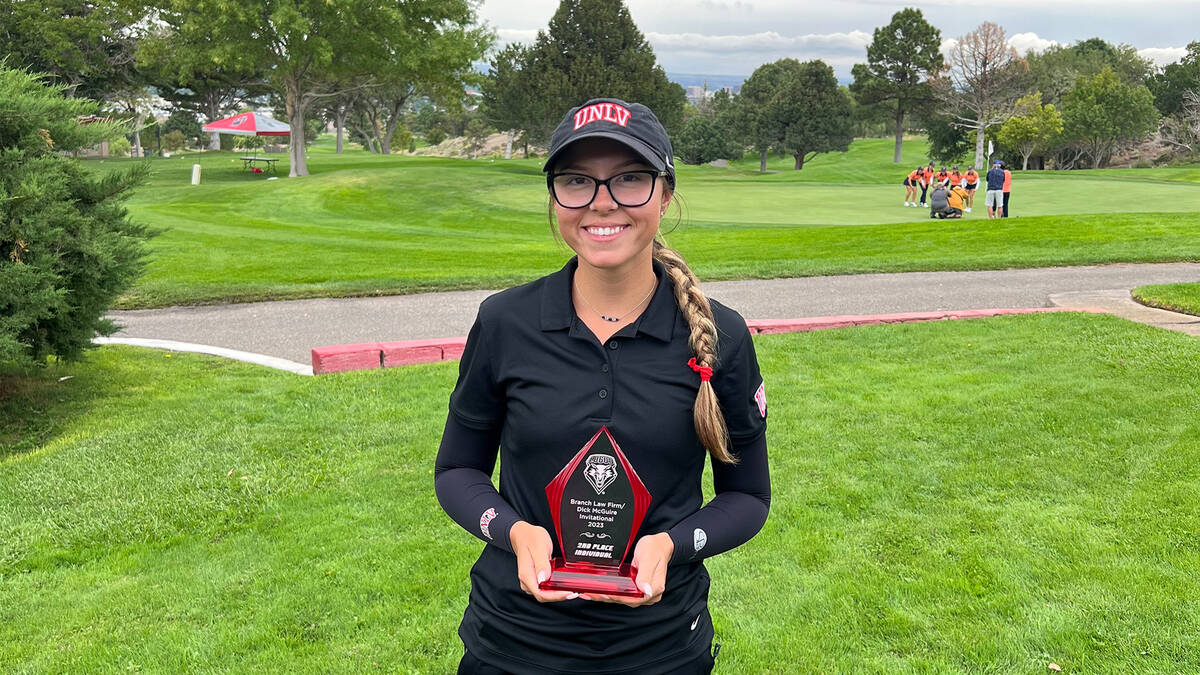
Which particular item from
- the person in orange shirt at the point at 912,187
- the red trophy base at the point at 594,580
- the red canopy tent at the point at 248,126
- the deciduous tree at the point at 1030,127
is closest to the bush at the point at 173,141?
the red canopy tent at the point at 248,126

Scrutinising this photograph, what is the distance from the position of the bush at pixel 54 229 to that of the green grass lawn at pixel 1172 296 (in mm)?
10692

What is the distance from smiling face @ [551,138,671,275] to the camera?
192 centimetres

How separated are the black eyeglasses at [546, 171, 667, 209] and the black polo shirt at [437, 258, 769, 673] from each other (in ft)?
0.65

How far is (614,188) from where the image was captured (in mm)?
1927

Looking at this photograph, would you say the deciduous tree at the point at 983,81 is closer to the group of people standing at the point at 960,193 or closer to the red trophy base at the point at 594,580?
the group of people standing at the point at 960,193

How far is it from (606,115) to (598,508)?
81cm

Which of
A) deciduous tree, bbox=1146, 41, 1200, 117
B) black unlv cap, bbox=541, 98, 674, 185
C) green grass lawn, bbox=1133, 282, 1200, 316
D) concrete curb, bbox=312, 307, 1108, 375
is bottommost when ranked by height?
concrete curb, bbox=312, 307, 1108, 375

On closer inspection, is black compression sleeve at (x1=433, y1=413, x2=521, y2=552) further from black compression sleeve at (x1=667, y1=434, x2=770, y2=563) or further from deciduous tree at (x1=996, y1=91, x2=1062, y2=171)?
deciduous tree at (x1=996, y1=91, x2=1062, y2=171)

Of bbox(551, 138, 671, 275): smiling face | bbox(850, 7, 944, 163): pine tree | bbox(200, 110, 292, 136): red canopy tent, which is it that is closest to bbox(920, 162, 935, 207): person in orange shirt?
bbox(551, 138, 671, 275): smiling face

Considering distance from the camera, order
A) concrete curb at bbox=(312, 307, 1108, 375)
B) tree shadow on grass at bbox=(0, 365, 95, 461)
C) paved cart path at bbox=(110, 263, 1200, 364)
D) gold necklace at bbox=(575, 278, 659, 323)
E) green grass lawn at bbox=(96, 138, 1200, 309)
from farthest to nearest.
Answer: green grass lawn at bbox=(96, 138, 1200, 309) → paved cart path at bbox=(110, 263, 1200, 364) → concrete curb at bbox=(312, 307, 1108, 375) → tree shadow on grass at bbox=(0, 365, 95, 461) → gold necklace at bbox=(575, 278, 659, 323)

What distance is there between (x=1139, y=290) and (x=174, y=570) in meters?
11.3

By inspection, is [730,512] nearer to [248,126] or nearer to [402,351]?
[402,351]

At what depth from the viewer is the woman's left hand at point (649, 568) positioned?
1.70 metres

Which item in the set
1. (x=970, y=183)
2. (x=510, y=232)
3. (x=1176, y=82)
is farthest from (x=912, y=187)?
(x=1176, y=82)
